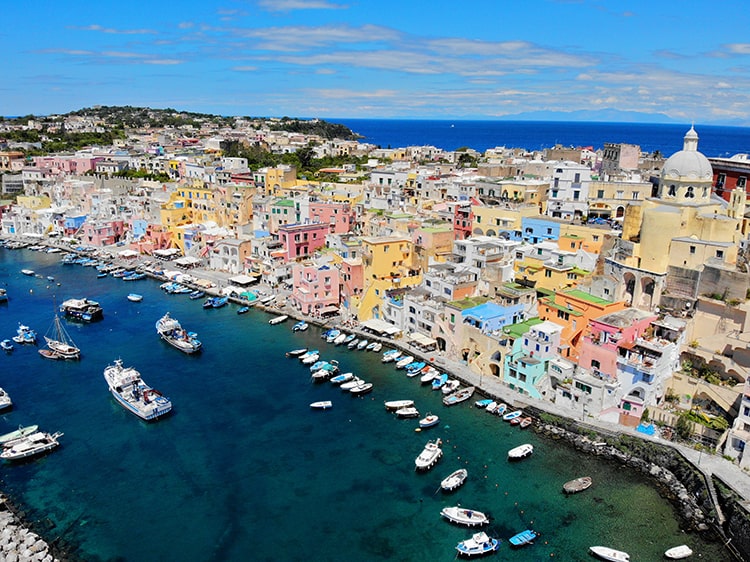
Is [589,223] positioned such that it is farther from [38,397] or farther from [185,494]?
[38,397]

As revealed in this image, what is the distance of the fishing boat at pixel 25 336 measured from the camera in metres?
46.1

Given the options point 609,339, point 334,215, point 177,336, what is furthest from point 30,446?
point 334,215

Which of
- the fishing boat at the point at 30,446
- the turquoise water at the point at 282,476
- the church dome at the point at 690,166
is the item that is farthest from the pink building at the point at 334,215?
the fishing boat at the point at 30,446

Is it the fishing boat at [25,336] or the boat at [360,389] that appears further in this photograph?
the fishing boat at [25,336]

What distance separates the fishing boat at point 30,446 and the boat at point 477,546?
22476 millimetres

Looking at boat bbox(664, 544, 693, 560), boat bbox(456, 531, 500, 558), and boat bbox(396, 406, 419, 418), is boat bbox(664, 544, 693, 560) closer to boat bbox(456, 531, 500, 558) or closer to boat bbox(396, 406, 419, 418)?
boat bbox(456, 531, 500, 558)

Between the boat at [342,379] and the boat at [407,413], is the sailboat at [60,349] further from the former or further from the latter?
the boat at [407,413]

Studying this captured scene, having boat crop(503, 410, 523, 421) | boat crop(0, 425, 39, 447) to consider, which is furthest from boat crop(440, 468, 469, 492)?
boat crop(0, 425, 39, 447)

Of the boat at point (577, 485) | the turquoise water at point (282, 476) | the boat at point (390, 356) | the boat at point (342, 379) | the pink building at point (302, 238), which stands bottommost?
the turquoise water at point (282, 476)

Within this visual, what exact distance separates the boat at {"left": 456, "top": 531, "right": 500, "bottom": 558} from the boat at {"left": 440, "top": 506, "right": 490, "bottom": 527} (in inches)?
45.3

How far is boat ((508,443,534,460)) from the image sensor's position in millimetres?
30617

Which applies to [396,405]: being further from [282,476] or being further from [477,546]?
[477,546]

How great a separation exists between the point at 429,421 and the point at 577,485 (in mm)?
8837

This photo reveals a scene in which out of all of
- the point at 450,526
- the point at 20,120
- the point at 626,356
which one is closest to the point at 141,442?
the point at 450,526
